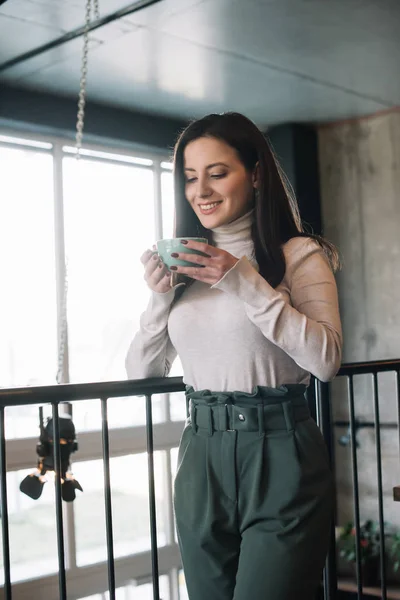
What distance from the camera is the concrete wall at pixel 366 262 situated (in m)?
6.05

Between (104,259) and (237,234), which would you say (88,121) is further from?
(237,234)

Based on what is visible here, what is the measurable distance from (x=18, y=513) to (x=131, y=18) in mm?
3630

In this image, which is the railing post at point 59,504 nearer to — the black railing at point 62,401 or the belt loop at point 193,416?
the black railing at point 62,401

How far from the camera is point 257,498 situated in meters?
1.34

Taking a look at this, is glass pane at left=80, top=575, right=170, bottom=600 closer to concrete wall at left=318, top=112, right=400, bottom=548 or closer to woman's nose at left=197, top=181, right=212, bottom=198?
concrete wall at left=318, top=112, right=400, bottom=548

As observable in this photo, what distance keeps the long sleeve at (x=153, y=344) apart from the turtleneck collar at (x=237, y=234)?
15 cm

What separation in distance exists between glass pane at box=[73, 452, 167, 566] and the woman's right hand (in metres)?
4.29

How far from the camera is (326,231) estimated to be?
6.48 metres

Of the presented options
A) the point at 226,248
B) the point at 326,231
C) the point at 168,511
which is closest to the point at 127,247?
the point at 326,231

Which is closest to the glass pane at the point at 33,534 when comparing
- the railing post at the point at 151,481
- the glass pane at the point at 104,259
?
the glass pane at the point at 104,259

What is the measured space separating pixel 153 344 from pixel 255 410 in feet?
1.15

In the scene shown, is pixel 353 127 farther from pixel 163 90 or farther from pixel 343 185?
pixel 163 90

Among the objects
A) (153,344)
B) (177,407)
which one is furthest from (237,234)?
(177,407)

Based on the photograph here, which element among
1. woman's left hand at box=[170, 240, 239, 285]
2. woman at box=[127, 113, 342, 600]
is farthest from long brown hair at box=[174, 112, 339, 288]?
woman's left hand at box=[170, 240, 239, 285]
